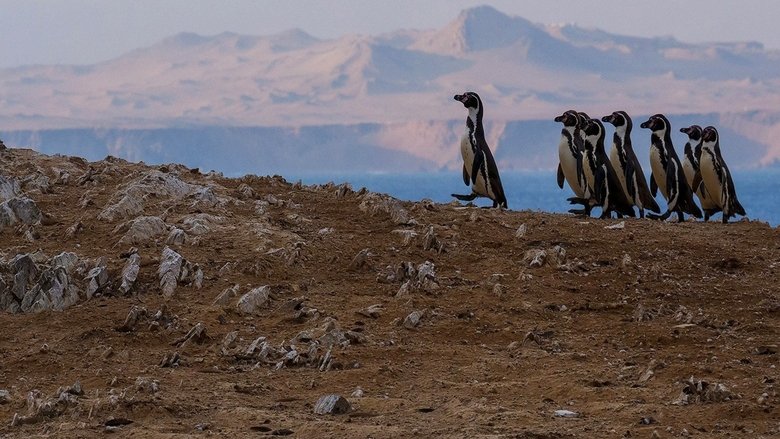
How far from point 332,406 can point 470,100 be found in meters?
9.65

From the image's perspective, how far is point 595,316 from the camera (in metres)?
10.2

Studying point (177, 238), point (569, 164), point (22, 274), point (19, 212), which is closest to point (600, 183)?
point (569, 164)

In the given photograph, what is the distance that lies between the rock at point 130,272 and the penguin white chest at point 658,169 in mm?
8344

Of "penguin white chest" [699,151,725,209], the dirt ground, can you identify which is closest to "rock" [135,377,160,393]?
the dirt ground

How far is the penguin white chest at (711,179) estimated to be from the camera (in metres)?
16.4

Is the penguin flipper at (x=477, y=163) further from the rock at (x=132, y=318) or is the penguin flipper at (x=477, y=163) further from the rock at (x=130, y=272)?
the rock at (x=132, y=318)

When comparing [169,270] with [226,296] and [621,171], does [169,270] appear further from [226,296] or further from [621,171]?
[621,171]

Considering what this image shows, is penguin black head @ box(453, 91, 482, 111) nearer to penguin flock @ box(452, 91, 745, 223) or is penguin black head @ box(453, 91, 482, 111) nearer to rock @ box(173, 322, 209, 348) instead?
penguin flock @ box(452, 91, 745, 223)

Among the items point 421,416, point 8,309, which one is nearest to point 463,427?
point 421,416

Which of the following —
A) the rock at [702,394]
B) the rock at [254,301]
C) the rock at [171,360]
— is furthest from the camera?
the rock at [254,301]

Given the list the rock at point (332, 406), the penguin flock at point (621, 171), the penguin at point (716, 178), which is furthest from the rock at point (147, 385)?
the penguin at point (716, 178)

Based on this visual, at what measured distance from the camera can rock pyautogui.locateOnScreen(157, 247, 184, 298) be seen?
10539mm

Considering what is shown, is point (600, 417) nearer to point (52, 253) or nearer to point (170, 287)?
point (170, 287)

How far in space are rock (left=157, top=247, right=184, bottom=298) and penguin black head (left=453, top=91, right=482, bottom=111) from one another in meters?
6.83
